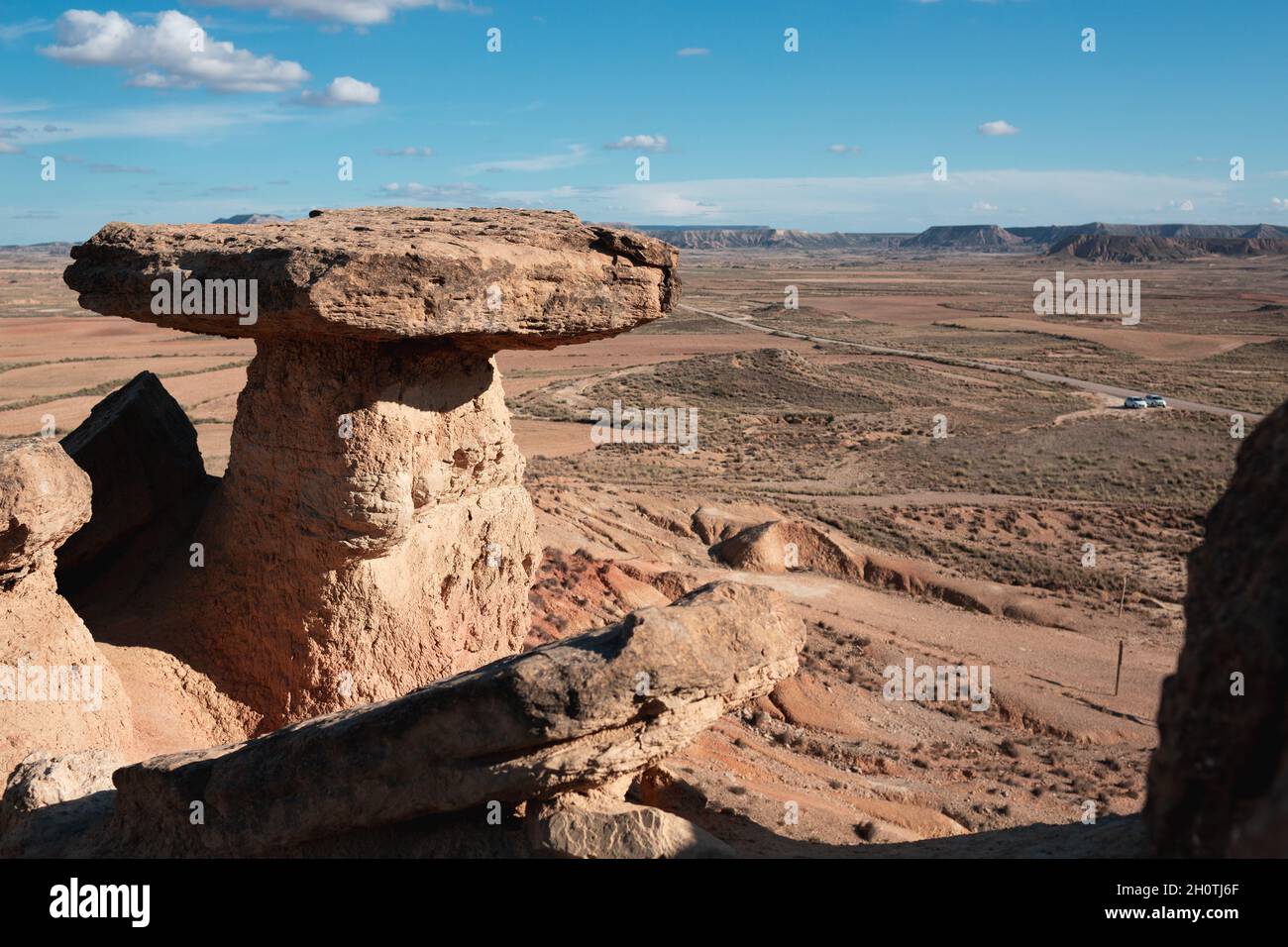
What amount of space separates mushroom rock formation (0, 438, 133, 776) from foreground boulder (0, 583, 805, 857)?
2.23 meters

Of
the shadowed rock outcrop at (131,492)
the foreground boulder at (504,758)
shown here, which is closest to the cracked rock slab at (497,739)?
the foreground boulder at (504,758)

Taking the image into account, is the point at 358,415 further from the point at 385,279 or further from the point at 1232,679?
the point at 1232,679

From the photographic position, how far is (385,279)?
8141 mm

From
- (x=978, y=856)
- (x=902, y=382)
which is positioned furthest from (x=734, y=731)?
(x=902, y=382)

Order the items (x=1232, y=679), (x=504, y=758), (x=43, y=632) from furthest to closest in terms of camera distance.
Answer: (x=43, y=632)
(x=504, y=758)
(x=1232, y=679)

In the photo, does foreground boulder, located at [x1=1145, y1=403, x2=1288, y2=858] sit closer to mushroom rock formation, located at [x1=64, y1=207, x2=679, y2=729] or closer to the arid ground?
the arid ground

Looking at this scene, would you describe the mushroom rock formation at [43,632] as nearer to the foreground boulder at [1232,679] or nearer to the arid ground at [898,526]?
the arid ground at [898,526]

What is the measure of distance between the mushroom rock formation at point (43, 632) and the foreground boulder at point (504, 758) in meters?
2.23

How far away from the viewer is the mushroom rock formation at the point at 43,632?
7.96 meters

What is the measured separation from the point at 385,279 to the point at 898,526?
2034cm

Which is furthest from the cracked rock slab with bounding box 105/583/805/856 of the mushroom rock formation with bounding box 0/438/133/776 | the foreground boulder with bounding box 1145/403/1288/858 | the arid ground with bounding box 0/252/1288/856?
the foreground boulder with bounding box 1145/403/1288/858

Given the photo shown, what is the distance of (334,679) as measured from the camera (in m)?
9.59

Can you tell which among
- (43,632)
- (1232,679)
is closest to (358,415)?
(43,632)

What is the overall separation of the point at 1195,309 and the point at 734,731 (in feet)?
360
